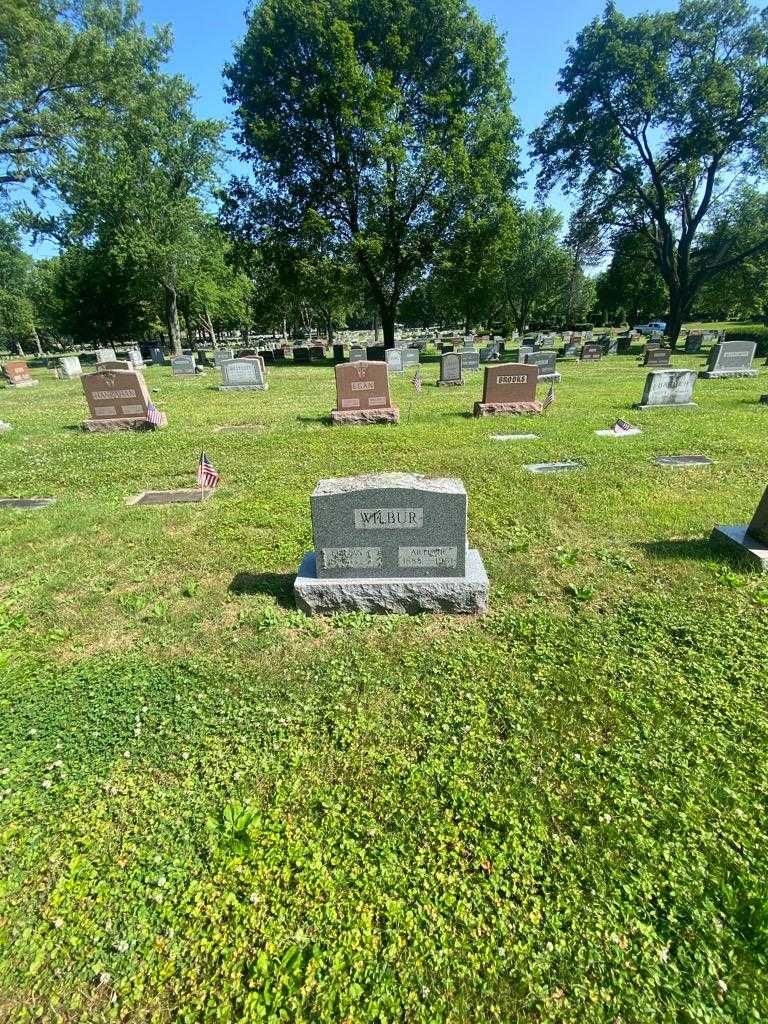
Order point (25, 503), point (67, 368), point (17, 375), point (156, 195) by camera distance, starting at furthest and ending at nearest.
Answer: point (156, 195) → point (67, 368) → point (17, 375) → point (25, 503)

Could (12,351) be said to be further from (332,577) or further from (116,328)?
(332,577)

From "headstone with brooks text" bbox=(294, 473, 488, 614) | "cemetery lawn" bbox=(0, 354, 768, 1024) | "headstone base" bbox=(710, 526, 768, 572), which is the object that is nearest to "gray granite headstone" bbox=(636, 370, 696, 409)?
"cemetery lawn" bbox=(0, 354, 768, 1024)

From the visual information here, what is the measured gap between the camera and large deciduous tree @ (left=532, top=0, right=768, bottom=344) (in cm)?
2369

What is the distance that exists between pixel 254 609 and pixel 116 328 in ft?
187

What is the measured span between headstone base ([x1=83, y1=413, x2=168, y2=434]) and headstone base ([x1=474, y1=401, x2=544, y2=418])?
8254 millimetres

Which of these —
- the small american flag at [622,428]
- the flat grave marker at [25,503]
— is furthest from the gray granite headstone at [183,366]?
the small american flag at [622,428]

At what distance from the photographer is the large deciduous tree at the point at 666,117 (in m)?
23.7

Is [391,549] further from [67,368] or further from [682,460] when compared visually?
[67,368]

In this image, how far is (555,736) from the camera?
291 centimetres

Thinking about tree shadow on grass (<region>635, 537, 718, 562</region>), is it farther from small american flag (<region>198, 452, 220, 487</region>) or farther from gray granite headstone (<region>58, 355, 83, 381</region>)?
gray granite headstone (<region>58, 355, 83, 381</region>)

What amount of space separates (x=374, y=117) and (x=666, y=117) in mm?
17270

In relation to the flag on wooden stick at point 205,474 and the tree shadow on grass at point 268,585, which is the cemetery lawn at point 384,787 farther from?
the flag on wooden stick at point 205,474

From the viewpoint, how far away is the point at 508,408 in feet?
38.7

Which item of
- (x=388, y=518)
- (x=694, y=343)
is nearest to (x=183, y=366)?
(x=388, y=518)
